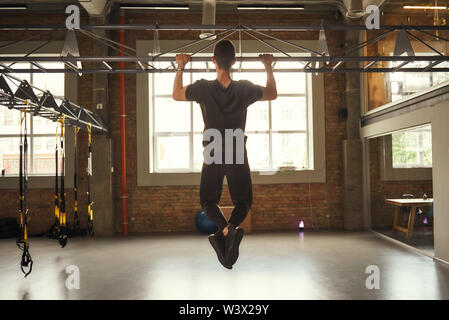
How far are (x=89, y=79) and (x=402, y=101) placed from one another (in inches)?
275

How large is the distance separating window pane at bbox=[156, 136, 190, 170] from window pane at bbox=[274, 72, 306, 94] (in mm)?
2725

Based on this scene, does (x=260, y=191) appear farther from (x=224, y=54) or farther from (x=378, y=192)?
(x=224, y=54)

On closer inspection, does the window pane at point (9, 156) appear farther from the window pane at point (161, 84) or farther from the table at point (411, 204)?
the table at point (411, 204)

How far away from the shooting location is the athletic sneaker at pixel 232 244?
229 cm

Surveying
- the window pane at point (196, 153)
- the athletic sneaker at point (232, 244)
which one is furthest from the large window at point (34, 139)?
the athletic sneaker at point (232, 244)

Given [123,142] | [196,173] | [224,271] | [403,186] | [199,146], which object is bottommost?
[224,271]

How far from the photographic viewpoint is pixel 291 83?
31.7 feet

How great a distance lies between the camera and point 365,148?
9.20m

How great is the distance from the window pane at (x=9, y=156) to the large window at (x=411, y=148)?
29.0 feet

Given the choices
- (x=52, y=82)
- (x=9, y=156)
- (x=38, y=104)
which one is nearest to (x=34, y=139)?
(x=9, y=156)

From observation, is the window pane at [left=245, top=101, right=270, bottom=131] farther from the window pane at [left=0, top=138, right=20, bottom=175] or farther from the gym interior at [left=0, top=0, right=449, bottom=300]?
the window pane at [left=0, top=138, right=20, bottom=175]

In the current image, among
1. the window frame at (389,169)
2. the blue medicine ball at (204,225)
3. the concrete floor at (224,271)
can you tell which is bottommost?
the concrete floor at (224,271)

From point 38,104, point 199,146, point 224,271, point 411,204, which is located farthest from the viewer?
point 199,146

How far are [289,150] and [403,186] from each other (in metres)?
2.73
